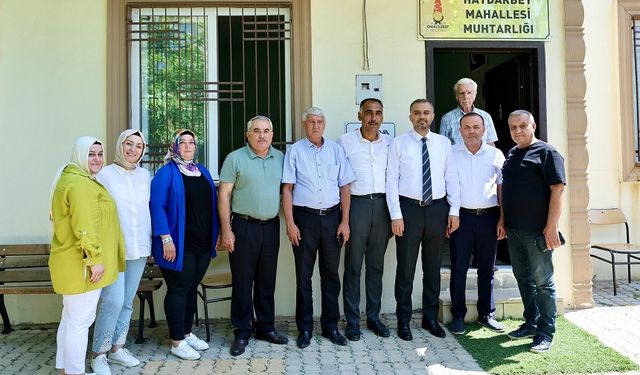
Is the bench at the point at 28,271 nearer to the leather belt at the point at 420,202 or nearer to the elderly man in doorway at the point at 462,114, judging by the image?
the leather belt at the point at 420,202

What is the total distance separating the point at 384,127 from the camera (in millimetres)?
5070

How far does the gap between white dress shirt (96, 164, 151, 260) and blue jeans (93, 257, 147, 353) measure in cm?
14

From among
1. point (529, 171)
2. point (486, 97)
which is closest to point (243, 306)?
point (529, 171)

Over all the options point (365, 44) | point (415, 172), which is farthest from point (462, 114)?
point (365, 44)

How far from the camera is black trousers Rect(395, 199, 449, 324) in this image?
14.1 feet

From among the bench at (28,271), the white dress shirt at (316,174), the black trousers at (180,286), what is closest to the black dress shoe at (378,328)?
the white dress shirt at (316,174)

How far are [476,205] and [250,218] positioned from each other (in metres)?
1.86

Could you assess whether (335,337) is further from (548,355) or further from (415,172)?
(548,355)

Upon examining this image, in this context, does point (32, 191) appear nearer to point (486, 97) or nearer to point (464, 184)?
point (464, 184)

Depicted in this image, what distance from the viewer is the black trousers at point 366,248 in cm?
430

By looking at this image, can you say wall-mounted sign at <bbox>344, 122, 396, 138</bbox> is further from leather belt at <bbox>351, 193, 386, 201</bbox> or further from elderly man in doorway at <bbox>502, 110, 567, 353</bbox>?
elderly man in doorway at <bbox>502, 110, 567, 353</bbox>

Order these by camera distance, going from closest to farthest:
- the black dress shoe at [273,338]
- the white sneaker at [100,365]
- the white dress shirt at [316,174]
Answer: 1. the white sneaker at [100,365]
2. the white dress shirt at [316,174]
3. the black dress shoe at [273,338]

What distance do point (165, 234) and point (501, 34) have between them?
12.1ft

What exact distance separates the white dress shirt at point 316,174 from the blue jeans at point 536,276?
1416mm
